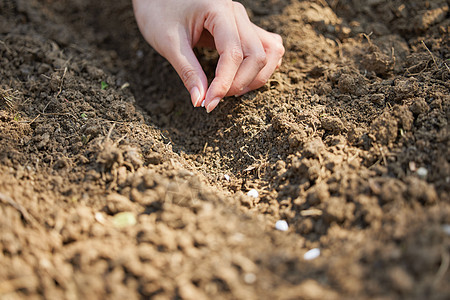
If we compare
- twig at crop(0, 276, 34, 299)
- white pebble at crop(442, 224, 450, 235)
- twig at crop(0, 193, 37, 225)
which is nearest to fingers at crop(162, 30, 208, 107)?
Answer: twig at crop(0, 193, 37, 225)

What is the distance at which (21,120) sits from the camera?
1.74 meters

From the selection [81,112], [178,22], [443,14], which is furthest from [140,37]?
[443,14]

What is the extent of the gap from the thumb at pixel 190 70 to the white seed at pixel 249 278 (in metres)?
0.97

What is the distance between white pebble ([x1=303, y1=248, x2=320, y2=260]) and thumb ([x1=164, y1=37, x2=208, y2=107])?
0.97 m

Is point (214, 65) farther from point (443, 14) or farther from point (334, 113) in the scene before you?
point (443, 14)

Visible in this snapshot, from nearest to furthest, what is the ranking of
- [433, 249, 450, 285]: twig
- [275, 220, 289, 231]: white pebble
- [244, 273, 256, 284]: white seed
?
1. [433, 249, 450, 285]: twig
2. [244, 273, 256, 284]: white seed
3. [275, 220, 289, 231]: white pebble

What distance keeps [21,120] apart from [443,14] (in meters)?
2.74

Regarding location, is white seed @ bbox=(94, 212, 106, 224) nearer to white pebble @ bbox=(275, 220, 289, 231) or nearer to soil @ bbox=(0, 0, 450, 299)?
soil @ bbox=(0, 0, 450, 299)

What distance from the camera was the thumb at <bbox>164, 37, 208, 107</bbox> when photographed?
1799 millimetres

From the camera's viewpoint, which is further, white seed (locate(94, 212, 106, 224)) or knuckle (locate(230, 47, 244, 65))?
knuckle (locate(230, 47, 244, 65))

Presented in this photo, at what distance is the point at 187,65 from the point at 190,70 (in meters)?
0.04

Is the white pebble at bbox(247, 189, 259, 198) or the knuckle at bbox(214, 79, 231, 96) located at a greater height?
the knuckle at bbox(214, 79, 231, 96)

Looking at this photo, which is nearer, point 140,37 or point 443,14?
point 443,14

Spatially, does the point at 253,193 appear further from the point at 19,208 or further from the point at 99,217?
the point at 19,208
